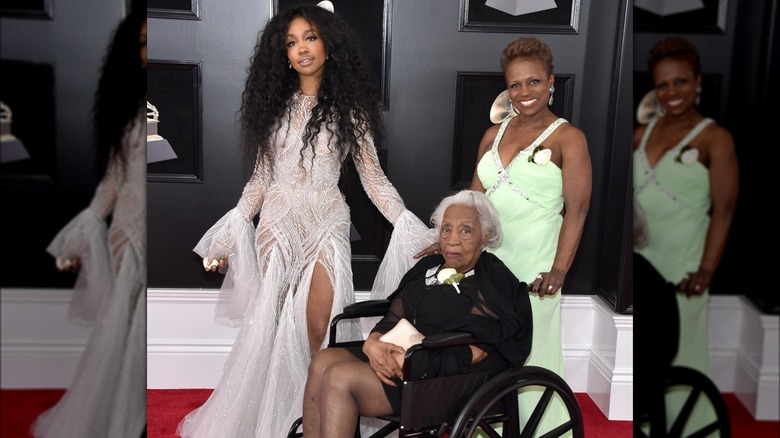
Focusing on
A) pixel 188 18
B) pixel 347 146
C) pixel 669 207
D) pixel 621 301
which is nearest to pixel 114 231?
pixel 669 207

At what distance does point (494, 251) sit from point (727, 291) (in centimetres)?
239

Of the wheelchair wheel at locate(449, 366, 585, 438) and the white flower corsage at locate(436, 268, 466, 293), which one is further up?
the white flower corsage at locate(436, 268, 466, 293)

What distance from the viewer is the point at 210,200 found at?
2.91 meters

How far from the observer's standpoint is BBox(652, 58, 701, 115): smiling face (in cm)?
38

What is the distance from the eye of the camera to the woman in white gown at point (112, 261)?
399mm

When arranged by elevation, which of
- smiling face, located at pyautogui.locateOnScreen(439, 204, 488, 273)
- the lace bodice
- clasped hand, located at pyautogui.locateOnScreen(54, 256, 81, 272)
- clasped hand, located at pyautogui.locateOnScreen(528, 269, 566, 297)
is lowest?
clasped hand, located at pyautogui.locateOnScreen(528, 269, 566, 297)

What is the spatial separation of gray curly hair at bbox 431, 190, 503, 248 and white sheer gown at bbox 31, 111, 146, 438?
89.2 inches

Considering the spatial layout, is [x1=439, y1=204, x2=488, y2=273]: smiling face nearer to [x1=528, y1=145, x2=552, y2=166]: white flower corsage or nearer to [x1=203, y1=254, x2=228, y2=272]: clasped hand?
[x1=528, y1=145, x2=552, y2=166]: white flower corsage

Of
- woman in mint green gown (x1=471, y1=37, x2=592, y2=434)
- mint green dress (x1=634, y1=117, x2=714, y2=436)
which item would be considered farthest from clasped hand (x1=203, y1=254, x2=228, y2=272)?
mint green dress (x1=634, y1=117, x2=714, y2=436)

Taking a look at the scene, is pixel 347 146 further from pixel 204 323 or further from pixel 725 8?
pixel 725 8

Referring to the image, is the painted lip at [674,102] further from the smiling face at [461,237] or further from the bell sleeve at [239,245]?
the bell sleeve at [239,245]

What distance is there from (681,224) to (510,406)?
7.31 feet

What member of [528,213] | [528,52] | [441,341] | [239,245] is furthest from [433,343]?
[528,52]

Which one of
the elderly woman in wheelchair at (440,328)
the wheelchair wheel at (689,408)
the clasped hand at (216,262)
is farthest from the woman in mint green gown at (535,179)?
the wheelchair wheel at (689,408)
